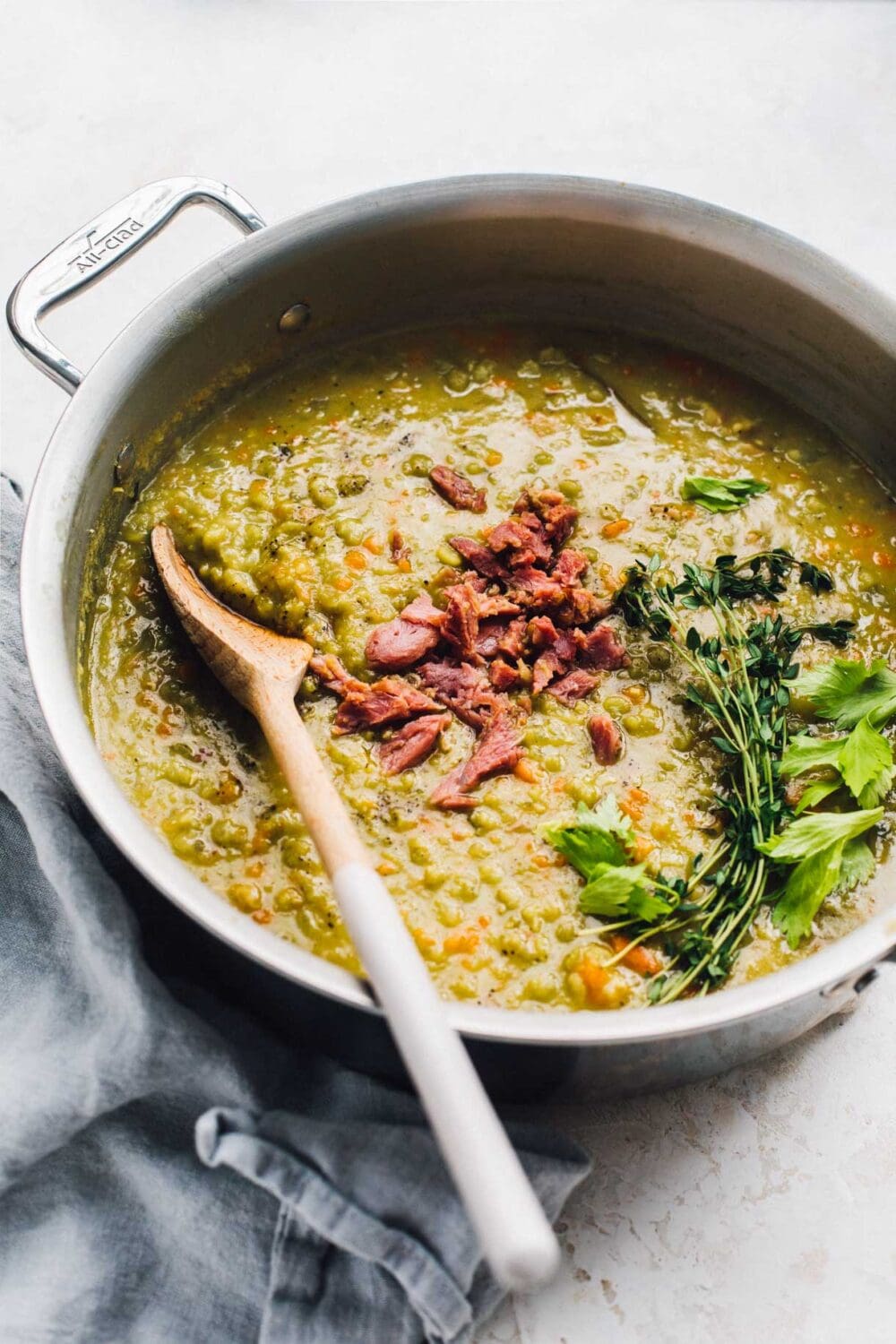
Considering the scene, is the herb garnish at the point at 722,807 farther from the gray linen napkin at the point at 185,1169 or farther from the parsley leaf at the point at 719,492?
the gray linen napkin at the point at 185,1169

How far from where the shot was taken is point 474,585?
3.23 metres

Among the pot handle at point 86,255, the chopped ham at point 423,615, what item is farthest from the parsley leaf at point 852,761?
the pot handle at point 86,255

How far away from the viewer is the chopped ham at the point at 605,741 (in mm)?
3004

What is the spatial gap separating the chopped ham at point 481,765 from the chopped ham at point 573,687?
154 mm

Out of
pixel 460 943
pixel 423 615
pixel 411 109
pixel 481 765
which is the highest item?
pixel 411 109

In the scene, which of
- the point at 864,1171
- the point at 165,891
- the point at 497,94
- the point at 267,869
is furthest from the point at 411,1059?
the point at 497,94

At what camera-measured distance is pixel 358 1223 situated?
252 cm

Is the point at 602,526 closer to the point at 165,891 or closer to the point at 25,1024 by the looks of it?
the point at 165,891

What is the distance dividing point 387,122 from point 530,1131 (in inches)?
142

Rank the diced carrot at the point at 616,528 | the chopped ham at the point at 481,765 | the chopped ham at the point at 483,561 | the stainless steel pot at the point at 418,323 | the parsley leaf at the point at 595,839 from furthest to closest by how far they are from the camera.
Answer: the diced carrot at the point at 616,528
the chopped ham at the point at 483,561
the chopped ham at the point at 481,765
the parsley leaf at the point at 595,839
the stainless steel pot at the point at 418,323

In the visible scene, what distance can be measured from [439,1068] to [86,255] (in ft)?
7.14

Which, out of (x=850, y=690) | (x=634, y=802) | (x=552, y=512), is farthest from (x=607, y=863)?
(x=552, y=512)

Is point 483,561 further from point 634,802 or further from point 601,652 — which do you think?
point 634,802

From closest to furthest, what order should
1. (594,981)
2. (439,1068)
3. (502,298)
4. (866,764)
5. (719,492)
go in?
(439,1068), (594,981), (866,764), (719,492), (502,298)
